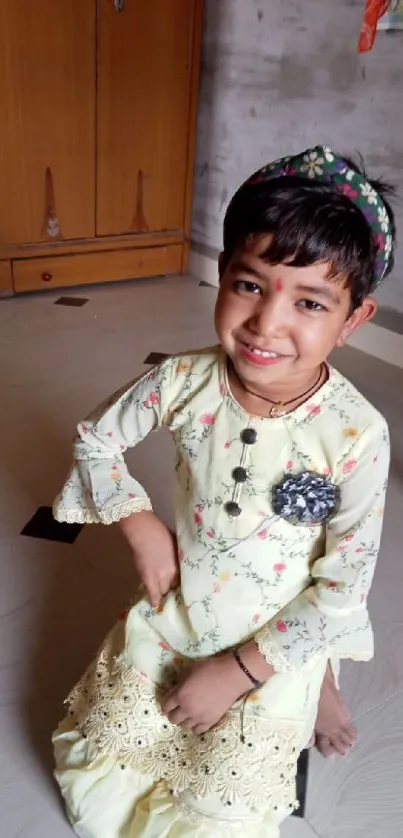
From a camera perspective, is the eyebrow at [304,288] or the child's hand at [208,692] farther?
the child's hand at [208,692]

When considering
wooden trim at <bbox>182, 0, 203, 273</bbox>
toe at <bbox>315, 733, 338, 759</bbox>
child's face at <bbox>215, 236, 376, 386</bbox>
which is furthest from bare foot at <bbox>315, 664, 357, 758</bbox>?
wooden trim at <bbox>182, 0, 203, 273</bbox>

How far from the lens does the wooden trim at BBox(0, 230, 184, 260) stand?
2.76 m

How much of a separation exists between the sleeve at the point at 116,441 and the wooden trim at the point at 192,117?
2436mm

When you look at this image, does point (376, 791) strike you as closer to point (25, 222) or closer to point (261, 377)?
point (261, 377)

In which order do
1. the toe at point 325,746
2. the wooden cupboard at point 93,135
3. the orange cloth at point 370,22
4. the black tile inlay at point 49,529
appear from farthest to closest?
the wooden cupboard at point 93,135
the orange cloth at point 370,22
the black tile inlay at point 49,529
the toe at point 325,746

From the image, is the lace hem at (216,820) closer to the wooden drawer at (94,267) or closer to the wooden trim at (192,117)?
the wooden drawer at (94,267)

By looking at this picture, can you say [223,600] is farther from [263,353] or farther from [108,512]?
[263,353]

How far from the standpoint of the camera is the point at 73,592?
1292 mm

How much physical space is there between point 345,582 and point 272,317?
0.97ft

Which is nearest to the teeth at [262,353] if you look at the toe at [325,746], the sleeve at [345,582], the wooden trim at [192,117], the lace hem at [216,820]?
the sleeve at [345,582]

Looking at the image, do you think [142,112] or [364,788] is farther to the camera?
[142,112]

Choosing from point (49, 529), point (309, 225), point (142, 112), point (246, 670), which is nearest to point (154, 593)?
point (246, 670)

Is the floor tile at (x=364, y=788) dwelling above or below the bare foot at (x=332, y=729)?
below

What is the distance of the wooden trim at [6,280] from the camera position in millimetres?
2752
